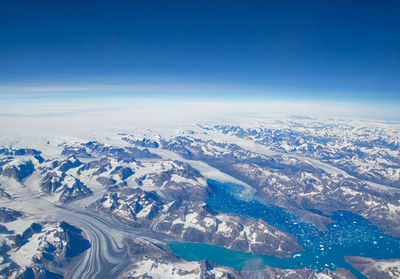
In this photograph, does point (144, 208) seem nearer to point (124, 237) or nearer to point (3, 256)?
point (124, 237)

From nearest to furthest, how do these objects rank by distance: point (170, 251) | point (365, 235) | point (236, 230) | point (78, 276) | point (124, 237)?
point (78, 276)
point (170, 251)
point (124, 237)
point (236, 230)
point (365, 235)

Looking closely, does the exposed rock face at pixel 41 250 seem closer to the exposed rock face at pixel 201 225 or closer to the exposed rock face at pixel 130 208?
the exposed rock face at pixel 130 208

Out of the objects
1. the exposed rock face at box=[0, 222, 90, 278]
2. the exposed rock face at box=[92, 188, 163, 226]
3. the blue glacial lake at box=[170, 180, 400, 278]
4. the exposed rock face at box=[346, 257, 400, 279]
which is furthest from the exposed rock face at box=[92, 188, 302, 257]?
the exposed rock face at box=[0, 222, 90, 278]

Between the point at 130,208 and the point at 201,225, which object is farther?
the point at 130,208

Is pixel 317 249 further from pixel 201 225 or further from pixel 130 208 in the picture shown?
pixel 130 208

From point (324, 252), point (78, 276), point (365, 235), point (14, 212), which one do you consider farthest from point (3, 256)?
point (365, 235)

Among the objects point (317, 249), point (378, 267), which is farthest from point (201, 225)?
point (378, 267)

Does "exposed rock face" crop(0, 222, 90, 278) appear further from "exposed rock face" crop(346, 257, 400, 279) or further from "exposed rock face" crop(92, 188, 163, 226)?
"exposed rock face" crop(346, 257, 400, 279)

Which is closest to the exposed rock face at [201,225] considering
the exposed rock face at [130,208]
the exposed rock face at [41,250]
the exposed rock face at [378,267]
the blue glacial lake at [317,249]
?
the exposed rock face at [130,208]
